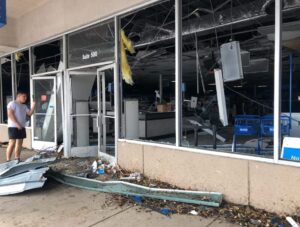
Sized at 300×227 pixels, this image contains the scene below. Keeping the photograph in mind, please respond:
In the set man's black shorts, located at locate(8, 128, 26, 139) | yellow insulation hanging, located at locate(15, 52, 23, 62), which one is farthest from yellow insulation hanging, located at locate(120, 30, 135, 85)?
yellow insulation hanging, located at locate(15, 52, 23, 62)

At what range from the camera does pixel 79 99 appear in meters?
6.77

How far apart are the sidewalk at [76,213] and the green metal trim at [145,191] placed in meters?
0.16

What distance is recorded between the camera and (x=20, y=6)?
7289 mm

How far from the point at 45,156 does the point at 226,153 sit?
4537mm

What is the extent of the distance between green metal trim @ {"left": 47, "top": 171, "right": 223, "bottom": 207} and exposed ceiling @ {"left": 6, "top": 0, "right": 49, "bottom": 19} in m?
4.37

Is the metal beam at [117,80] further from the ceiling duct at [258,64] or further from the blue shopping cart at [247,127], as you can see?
the ceiling duct at [258,64]

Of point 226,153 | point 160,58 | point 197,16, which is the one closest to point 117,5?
point 197,16

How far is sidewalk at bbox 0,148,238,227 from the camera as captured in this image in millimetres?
3312

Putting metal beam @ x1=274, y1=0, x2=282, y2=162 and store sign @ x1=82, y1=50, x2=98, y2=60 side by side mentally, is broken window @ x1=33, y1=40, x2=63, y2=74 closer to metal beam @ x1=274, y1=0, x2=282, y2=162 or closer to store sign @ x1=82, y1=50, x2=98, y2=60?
store sign @ x1=82, y1=50, x2=98, y2=60

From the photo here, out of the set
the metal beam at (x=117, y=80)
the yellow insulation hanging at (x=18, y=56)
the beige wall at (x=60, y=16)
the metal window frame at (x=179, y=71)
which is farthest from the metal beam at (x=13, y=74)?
the metal beam at (x=117, y=80)

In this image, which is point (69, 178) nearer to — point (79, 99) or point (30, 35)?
point (79, 99)

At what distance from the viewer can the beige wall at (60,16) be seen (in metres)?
5.19

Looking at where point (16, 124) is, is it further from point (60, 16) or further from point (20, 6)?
point (20, 6)

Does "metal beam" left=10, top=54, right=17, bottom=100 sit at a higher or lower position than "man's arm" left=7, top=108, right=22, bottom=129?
higher
